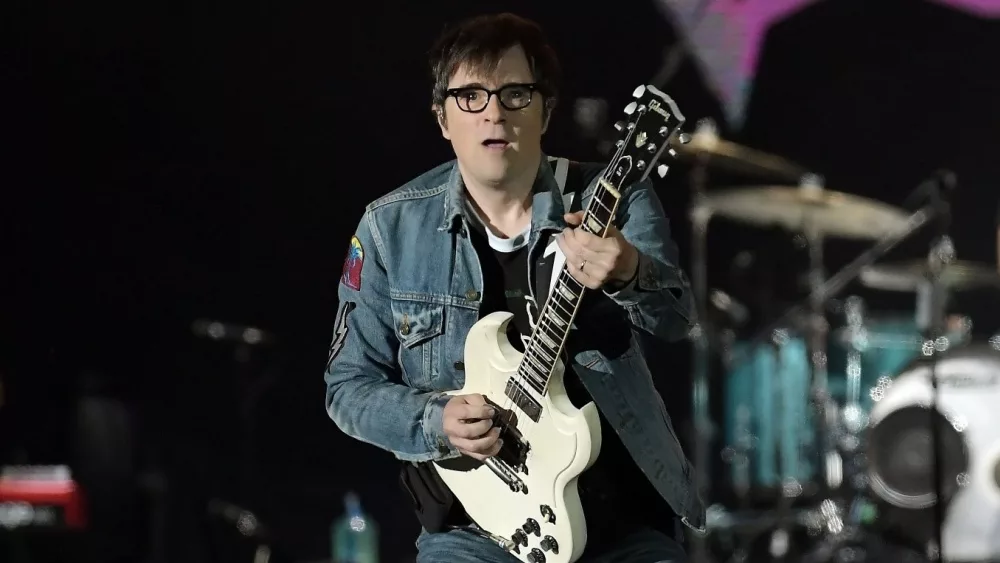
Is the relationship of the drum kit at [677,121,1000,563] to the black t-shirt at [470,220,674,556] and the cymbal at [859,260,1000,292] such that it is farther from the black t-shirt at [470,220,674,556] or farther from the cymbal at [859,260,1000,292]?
the black t-shirt at [470,220,674,556]

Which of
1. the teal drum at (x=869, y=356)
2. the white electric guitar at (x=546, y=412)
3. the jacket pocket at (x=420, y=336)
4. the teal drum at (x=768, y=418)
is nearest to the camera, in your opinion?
the white electric guitar at (x=546, y=412)

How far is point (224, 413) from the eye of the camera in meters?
3.71

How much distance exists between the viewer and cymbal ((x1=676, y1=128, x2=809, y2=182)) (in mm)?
3691

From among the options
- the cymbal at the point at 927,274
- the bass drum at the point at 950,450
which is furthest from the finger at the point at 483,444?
the cymbal at the point at 927,274

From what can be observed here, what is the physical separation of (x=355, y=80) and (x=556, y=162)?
187 centimetres

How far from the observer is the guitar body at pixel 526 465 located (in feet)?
5.31

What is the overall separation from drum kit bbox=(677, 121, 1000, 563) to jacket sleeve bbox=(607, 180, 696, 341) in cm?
187

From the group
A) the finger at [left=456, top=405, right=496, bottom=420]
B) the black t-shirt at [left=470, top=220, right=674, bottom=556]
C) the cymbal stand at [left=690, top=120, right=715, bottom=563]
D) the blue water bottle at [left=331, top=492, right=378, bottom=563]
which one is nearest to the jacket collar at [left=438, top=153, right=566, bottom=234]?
the black t-shirt at [left=470, top=220, right=674, bottom=556]

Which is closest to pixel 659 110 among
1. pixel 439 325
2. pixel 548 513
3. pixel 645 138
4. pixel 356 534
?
pixel 645 138

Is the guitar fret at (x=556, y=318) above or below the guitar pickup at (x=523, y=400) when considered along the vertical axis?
above

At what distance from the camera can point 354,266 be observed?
6.29 ft

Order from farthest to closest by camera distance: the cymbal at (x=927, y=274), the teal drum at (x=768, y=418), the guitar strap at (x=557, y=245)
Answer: the teal drum at (x=768, y=418) < the cymbal at (x=927, y=274) < the guitar strap at (x=557, y=245)

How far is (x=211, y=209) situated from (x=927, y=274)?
269 centimetres

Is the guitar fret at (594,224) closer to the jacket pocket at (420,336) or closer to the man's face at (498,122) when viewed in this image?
the man's face at (498,122)
